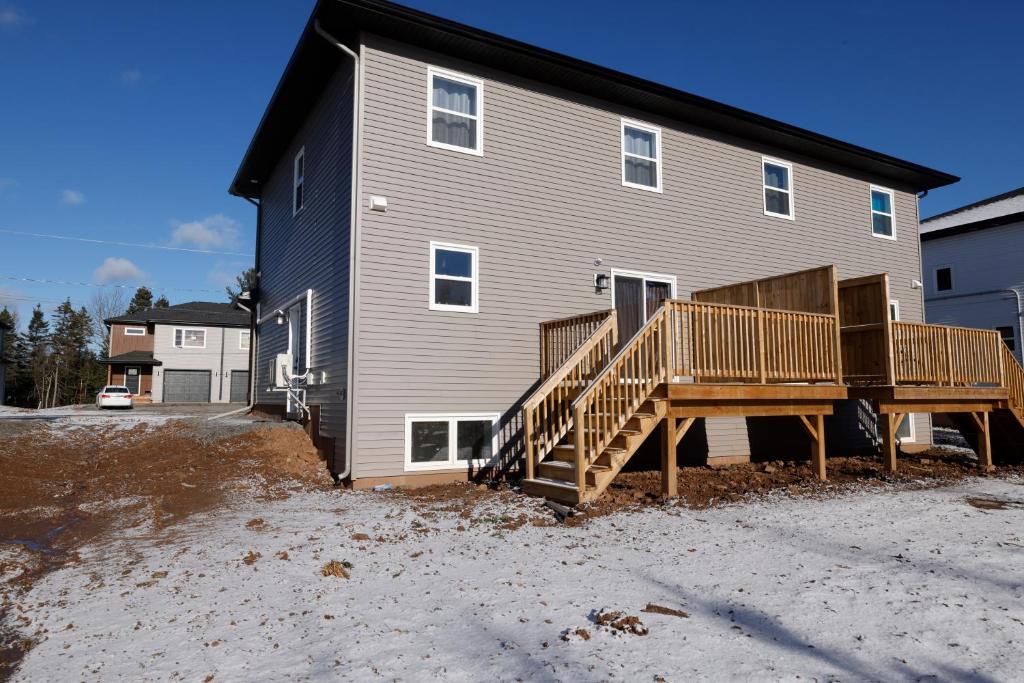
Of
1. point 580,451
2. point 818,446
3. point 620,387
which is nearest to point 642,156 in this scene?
point 620,387

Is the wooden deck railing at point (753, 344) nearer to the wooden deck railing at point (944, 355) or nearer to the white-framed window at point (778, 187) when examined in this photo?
the wooden deck railing at point (944, 355)

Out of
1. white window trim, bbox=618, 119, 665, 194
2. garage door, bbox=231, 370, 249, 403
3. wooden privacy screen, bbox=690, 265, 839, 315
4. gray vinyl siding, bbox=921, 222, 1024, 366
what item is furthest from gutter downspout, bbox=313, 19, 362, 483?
garage door, bbox=231, 370, 249, 403

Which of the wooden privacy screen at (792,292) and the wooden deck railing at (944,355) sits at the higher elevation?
the wooden privacy screen at (792,292)

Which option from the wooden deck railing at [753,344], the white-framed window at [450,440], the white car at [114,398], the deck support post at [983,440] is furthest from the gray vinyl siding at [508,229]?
the white car at [114,398]

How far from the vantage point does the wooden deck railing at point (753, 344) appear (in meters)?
→ 9.01

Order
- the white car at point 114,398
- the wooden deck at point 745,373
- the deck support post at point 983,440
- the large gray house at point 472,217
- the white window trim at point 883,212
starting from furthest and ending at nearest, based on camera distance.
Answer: the white car at point 114,398 < the white window trim at point 883,212 < the deck support post at point 983,440 < the large gray house at point 472,217 < the wooden deck at point 745,373

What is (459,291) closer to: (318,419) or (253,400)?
(318,419)

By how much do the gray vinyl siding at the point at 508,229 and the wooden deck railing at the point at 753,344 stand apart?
2517 mm

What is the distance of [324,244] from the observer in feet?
37.0

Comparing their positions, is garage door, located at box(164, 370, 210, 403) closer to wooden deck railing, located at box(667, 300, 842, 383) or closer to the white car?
the white car

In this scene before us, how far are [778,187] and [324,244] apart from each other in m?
9.38

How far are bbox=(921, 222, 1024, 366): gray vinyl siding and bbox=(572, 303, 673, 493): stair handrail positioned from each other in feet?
60.7

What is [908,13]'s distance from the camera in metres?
13.0

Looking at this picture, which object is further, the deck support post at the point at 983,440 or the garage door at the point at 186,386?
the garage door at the point at 186,386
